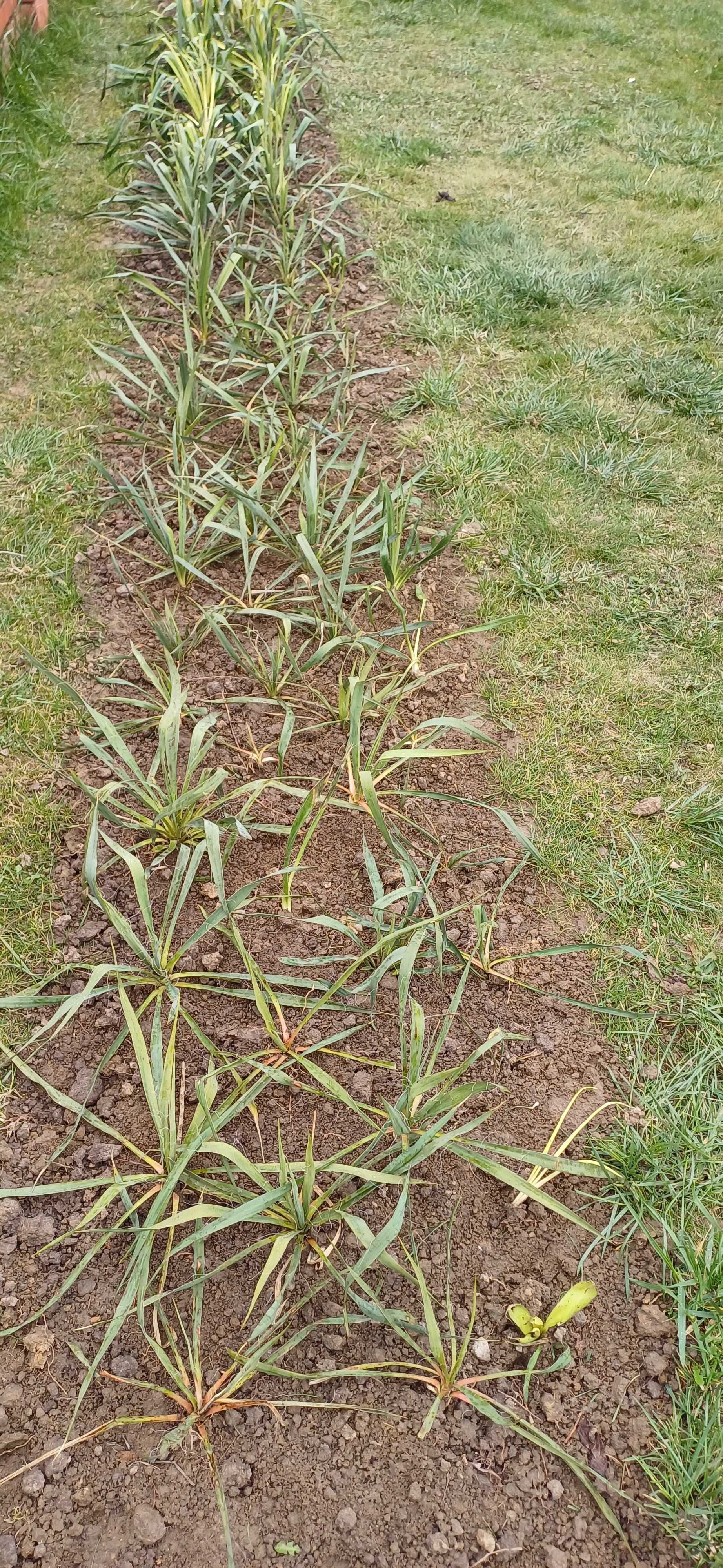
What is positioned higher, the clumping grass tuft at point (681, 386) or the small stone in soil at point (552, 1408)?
the clumping grass tuft at point (681, 386)

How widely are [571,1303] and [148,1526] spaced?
0.59 meters

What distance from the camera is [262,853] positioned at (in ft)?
6.31

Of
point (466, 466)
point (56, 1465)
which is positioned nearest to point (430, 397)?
point (466, 466)

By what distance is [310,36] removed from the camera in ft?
15.4

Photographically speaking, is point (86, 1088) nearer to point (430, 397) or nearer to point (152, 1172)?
point (152, 1172)

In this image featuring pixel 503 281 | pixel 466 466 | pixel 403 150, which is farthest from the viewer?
pixel 403 150

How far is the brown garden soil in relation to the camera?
1219 mm

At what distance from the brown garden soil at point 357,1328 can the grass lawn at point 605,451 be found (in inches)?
3.3

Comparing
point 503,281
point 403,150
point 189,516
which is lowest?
point 189,516

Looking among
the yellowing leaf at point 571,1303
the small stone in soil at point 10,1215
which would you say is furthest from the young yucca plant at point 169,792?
the yellowing leaf at point 571,1303

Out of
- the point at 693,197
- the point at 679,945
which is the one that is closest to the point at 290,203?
the point at 693,197

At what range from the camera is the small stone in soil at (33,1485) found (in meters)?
1.24

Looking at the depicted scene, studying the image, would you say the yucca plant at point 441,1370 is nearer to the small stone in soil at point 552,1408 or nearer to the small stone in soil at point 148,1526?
the small stone in soil at point 552,1408

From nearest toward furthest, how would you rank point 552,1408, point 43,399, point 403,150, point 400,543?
point 552,1408 < point 400,543 < point 43,399 < point 403,150
